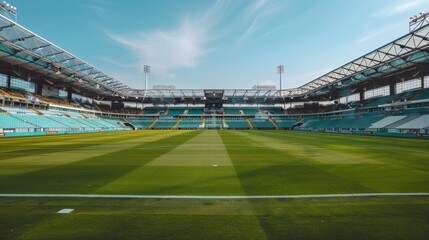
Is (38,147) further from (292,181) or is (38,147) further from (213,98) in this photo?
(213,98)

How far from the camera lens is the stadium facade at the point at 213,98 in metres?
33.8

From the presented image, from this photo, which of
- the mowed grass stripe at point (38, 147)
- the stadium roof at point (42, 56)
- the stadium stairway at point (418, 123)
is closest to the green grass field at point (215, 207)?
the mowed grass stripe at point (38, 147)

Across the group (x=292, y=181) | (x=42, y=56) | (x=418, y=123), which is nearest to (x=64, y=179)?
(x=292, y=181)

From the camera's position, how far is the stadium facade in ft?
111

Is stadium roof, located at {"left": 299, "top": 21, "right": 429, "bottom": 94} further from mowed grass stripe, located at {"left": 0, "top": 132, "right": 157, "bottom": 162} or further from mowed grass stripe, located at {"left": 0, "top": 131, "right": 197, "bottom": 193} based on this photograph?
mowed grass stripe, located at {"left": 0, "top": 132, "right": 157, "bottom": 162}

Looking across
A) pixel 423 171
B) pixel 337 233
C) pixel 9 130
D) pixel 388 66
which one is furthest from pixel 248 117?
pixel 337 233

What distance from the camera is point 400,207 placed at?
16.7ft

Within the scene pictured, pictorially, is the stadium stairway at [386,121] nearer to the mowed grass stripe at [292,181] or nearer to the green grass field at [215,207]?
the green grass field at [215,207]

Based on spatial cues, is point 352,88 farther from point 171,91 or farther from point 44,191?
point 44,191

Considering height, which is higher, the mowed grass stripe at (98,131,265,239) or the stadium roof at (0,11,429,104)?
the stadium roof at (0,11,429,104)

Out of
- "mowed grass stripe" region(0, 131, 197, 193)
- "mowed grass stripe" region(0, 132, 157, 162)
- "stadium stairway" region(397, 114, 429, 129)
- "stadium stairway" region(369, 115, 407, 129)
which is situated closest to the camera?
"mowed grass stripe" region(0, 131, 197, 193)

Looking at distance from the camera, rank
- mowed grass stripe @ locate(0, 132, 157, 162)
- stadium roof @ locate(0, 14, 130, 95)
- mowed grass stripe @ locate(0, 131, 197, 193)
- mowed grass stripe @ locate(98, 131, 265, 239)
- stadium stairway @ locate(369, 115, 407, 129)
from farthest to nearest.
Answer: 1. stadium stairway @ locate(369, 115, 407, 129)
2. stadium roof @ locate(0, 14, 130, 95)
3. mowed grass stripe @ locate(0, 132, 157, 162)
4. mowed grass stripe @ locate(0, 131, 197, 193)
5. mowed grass stripe @ locate(98, 131, 265, 239)

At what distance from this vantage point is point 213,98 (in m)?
83.9

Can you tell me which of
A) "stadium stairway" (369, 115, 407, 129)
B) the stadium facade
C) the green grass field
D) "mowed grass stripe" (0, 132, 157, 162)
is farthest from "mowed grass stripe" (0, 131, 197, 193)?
"stadium stairway" (369, 115, 407, 129)
